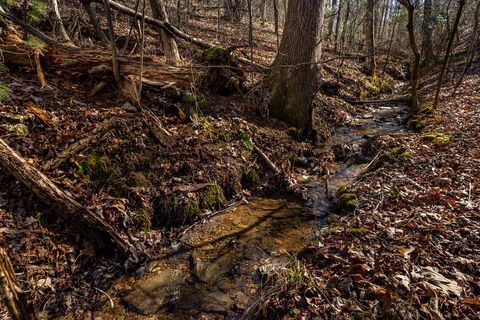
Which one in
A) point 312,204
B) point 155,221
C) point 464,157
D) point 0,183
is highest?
point 0,183

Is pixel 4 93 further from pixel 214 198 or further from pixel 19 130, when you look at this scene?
pixel 214 198

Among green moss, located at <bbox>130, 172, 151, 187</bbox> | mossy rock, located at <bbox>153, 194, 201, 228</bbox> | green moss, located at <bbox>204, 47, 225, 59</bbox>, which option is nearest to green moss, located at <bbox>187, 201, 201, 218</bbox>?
mossy rock, located at <bbox>153, 194, 201, 228</bbox>

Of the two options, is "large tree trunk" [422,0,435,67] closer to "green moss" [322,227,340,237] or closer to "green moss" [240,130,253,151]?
"green moss" [240,130,253,151]

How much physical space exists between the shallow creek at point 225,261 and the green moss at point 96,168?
4.50 ft

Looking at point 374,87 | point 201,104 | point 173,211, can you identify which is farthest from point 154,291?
point 374,87

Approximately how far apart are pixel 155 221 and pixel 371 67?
1409 cm

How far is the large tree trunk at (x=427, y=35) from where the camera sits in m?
15.6

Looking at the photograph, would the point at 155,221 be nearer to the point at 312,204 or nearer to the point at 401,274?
the point at 312,204

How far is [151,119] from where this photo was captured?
192 inches

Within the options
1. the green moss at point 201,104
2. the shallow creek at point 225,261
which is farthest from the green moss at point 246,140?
the shallow creek at point 225,261

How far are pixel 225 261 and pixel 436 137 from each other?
5.72m

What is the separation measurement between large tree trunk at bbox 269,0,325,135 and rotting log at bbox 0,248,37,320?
5.79 m

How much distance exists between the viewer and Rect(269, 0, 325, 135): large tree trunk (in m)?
6.51

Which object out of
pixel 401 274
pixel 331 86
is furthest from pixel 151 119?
pixel 331 86
